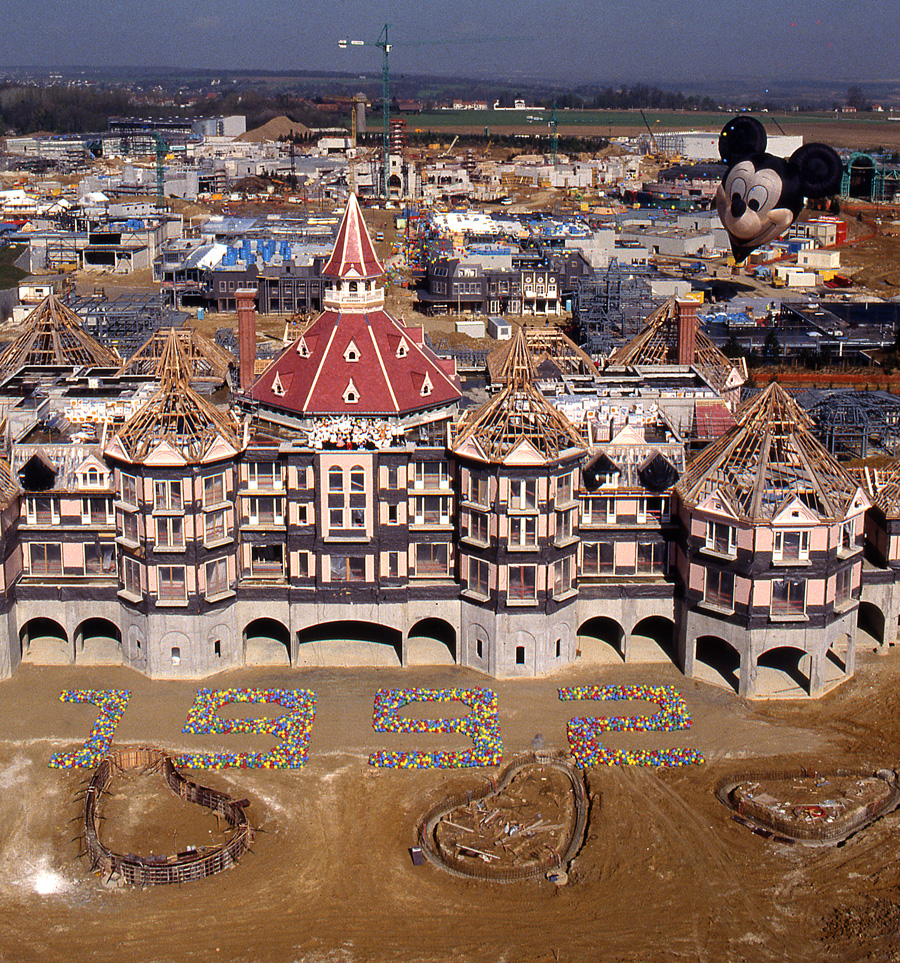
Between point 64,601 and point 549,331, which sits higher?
point 549,331

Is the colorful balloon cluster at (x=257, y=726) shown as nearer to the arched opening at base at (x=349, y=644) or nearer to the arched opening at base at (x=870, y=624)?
the arched opening at base at (x=349, y=644)

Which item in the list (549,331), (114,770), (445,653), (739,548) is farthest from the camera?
(549,331)

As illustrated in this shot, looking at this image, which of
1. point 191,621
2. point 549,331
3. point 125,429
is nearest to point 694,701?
point 191,621

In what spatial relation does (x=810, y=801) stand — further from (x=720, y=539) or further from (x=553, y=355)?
(x=553, y=355)

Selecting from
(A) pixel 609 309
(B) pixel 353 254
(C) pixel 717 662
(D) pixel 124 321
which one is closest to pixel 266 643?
(B) pixel 353 254

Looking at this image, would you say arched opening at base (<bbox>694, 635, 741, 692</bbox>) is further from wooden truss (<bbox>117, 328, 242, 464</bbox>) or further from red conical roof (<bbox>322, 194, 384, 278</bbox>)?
red conical roof (<bbox>322, 194, 384, 278</bbox>)

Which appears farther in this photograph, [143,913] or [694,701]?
[694,701]

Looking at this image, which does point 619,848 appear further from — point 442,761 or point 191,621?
point 191,621
